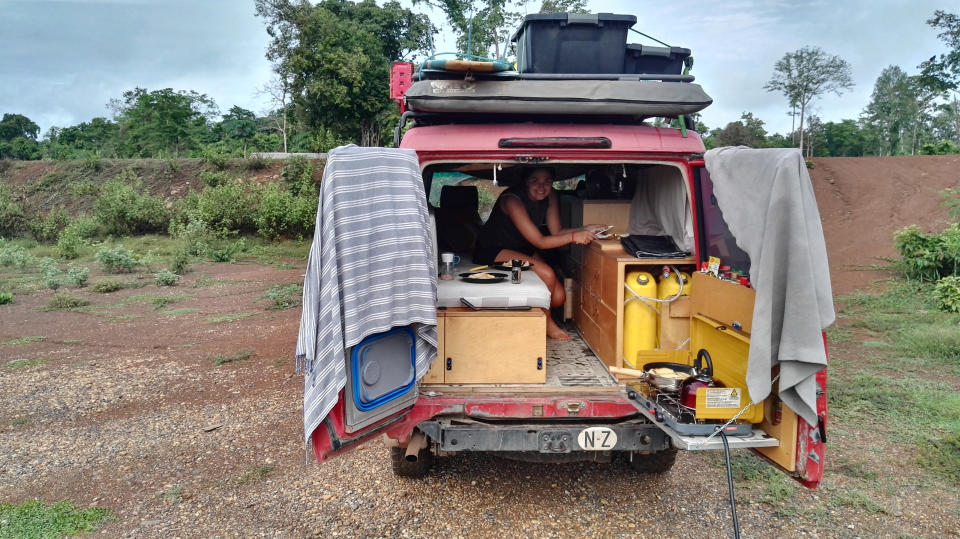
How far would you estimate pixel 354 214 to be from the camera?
2648 mm

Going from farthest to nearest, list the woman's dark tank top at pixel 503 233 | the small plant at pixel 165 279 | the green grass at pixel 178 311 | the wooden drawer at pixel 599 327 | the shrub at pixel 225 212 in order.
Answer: the shrub at pixel 225 212 < the small plant at pixel 165 279 < the green grass at pixel 178 311 < the woman's dark tank top at pixel 503 233 < the wooden drawer at pixel 599 327

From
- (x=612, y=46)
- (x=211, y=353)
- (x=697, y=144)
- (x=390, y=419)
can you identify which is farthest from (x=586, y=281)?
(x=211, y=353)

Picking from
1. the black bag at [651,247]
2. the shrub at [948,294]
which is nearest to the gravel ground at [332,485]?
the black bag at [651,247]

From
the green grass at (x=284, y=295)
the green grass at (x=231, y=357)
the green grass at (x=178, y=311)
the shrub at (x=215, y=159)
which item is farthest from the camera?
the shrub at (x=215, y=159)

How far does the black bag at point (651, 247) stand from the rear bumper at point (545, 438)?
3.38ft

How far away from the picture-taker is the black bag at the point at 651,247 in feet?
11.6

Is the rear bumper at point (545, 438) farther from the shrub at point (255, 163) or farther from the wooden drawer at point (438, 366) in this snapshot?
the shrub at point (255, 163)

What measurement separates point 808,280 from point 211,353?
6201 mm

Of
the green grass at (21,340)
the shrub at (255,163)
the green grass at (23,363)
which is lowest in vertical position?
the green grass at (23,363)

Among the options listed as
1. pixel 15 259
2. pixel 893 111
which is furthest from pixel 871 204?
pixel 893 111

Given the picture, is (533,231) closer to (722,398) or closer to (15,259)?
(722,398)

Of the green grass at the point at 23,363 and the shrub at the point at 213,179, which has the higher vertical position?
the shrub at the point at 213,179

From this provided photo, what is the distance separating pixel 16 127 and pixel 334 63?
3433cm

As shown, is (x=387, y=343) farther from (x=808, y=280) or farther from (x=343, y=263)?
(x=808, y=280)
